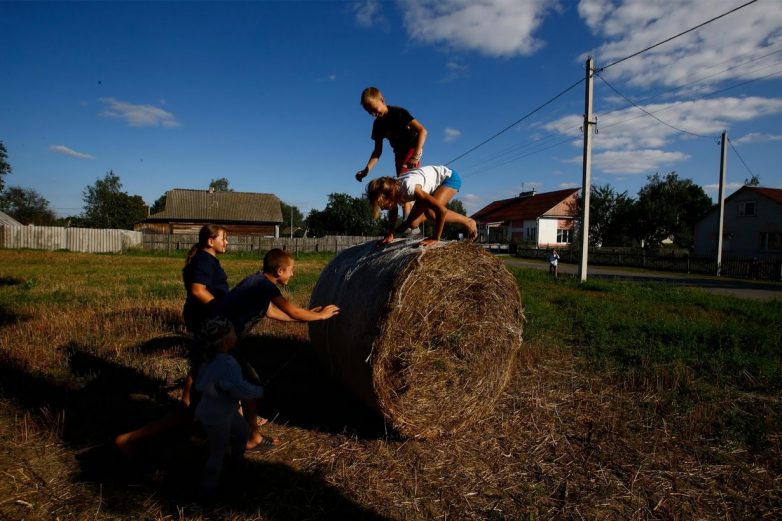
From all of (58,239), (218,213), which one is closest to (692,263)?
(218,213)

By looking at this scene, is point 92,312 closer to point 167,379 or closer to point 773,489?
point 167,379

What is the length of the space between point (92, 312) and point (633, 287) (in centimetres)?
1399

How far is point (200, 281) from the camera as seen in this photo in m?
4.16

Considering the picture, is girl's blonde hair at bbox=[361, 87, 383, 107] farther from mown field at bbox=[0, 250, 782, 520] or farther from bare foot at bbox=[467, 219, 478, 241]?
mown field at bbox=[0, 250, 782, 520]

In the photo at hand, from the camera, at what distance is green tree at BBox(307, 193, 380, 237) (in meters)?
58.5

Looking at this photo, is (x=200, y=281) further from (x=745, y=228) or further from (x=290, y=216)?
(x=290, y=216)

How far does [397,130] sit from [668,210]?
180 ft

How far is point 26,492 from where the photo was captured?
304 centimetres

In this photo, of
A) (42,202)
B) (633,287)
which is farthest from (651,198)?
(42,202)

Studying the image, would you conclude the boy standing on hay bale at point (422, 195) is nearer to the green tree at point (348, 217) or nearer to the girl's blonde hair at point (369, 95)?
the girl's blonde hair at point (369, 95)

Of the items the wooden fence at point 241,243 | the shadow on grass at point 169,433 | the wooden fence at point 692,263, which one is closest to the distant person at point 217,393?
the shadow on grass at point 169,433

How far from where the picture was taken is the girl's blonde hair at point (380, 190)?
419 centimetres

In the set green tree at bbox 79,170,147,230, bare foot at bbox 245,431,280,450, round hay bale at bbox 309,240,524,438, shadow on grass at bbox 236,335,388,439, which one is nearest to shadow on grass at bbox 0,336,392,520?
shadow on grass at bbox 236,335,388,439

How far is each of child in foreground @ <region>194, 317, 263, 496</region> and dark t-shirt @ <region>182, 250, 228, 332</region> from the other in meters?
1.01
